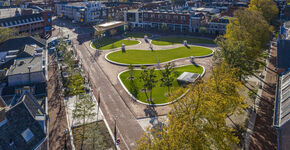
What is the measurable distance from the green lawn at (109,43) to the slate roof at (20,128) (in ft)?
201

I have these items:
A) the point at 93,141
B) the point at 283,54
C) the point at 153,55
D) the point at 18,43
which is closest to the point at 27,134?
the point at 93,141

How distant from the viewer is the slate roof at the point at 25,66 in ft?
172

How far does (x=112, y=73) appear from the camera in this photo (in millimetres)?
69000

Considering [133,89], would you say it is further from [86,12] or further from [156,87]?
[86,12]

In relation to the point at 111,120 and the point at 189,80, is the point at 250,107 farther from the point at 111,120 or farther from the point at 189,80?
the point at 111,120

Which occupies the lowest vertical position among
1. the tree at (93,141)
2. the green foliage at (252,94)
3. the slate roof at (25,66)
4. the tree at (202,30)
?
the tree at (93,141)

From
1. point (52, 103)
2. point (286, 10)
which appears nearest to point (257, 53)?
point (52, 103)

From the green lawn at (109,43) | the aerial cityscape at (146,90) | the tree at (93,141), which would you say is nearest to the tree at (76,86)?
the aerial cityscape at (146,90)

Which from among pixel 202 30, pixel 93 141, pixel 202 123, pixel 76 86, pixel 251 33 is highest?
pixel 202 30

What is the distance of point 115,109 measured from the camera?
5041 centimetres

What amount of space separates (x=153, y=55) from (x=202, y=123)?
174 feet

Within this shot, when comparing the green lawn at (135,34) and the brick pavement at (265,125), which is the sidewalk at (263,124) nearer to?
the brick pavement at (265,125)

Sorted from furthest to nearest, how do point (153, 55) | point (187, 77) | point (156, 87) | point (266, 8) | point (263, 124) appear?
point (266, 8) < point (153, 55) < point (187, 77) < point (156, 87) < point (263, 124)

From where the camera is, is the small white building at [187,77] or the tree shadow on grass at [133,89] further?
the small white building at [187,77]
